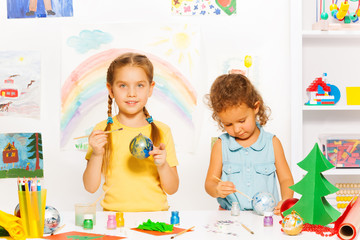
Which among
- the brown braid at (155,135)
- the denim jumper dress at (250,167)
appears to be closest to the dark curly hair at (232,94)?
the denim jumper dress at (250,167)

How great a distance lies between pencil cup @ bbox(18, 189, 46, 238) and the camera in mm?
1389

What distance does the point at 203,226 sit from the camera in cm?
149

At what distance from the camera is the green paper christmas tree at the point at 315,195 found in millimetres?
1445

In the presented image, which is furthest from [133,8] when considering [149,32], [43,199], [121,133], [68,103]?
[43,199]

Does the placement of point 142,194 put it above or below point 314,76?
below

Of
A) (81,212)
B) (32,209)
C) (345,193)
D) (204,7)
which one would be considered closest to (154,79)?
(204,7)

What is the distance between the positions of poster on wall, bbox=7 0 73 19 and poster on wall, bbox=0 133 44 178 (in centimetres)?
67

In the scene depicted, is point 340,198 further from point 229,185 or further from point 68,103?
point 68,103

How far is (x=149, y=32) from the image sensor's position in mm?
2768

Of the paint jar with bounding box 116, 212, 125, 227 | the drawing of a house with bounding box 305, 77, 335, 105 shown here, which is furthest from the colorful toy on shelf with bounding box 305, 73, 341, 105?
the paint jar with bounding box 116, 212, 125, 227

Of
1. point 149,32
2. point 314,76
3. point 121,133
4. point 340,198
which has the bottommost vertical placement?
point 340,198

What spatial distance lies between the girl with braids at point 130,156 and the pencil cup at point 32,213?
0.56m

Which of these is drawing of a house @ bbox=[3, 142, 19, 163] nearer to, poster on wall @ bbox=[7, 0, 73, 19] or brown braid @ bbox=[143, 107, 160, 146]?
poster on wall @ bbox=[7, 0, 73, 19]

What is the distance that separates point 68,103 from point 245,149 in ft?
3.81
